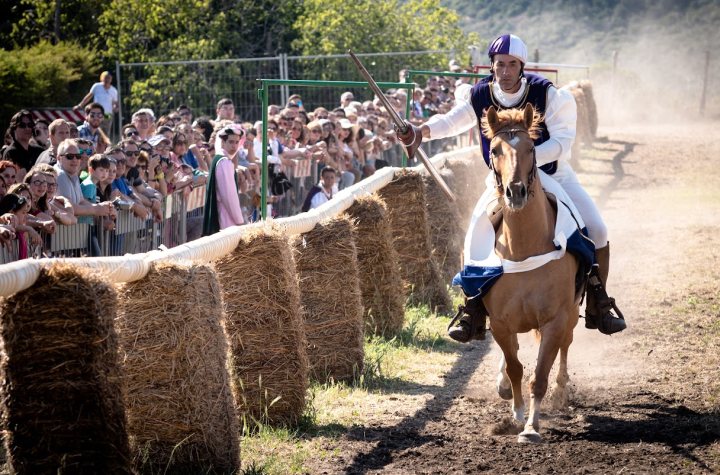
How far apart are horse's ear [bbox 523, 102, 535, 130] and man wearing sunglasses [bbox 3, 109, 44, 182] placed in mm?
5801

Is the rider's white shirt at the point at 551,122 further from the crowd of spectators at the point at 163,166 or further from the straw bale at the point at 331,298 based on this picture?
the crowd of spectators at the point at 163,166

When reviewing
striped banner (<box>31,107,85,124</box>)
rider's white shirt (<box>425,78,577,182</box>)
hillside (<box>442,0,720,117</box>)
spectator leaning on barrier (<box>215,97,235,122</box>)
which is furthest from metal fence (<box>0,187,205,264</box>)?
hillside (<box>442,0,720,117</box>)

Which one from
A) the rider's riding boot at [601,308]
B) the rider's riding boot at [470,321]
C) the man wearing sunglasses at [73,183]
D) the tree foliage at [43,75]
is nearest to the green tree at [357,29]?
the tree foliage at [43,75]

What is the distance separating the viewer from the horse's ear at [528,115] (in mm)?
7609

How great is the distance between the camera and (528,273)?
777cm

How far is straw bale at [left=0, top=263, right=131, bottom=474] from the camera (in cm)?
554

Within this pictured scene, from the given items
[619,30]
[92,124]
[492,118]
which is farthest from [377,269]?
[619,30]

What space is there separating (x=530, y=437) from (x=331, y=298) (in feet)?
7.17

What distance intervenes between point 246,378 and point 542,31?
8395 cm

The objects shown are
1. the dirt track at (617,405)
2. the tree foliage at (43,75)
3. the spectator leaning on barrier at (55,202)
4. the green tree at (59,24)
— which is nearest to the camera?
the dirt track at (617,405)

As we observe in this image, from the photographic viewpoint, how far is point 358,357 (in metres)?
9.19

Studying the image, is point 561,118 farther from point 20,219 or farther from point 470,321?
point 20,219

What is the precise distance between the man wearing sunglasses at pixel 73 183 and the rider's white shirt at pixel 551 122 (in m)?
3.07

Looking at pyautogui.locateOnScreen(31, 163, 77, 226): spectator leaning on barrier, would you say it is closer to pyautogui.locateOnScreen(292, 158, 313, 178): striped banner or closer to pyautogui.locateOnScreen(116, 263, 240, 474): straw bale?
pyautogui.locateOnScreen(116, 263, 240, 474): straw bale
